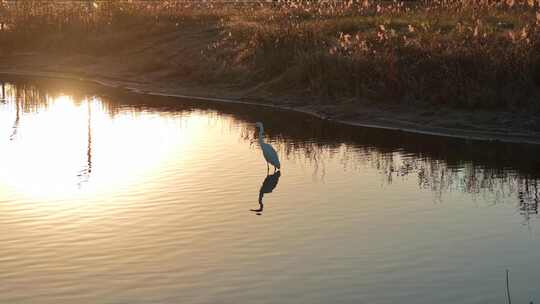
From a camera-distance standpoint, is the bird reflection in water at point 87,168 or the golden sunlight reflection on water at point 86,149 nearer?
the golden sunlight reflection on water at point 86,149

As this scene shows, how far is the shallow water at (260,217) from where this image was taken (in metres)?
11.2

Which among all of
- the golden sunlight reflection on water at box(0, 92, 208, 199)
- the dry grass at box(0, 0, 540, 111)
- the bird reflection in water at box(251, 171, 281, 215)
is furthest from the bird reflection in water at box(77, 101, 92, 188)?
the dry grass at box(0, 0, 540, 111)

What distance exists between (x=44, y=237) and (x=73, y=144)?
26.7 ft

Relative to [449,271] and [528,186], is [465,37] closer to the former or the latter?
[528,186]

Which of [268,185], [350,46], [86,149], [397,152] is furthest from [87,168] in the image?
[350,46]

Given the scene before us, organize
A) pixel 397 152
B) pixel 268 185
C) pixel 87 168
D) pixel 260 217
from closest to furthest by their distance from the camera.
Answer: pixel 260 217 < pixel 268 185 < pixel 87 168 < pixel 397 152

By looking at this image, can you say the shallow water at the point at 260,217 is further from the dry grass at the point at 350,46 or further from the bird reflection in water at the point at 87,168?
the dry grass at the point at 350,46

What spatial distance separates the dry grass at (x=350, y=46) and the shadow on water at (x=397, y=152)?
6.51 feet

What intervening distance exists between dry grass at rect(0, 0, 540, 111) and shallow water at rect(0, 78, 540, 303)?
280 centimetres

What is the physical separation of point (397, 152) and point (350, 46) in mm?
8106

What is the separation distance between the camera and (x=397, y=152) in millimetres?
20266

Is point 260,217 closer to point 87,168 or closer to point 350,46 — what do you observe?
point 87,168

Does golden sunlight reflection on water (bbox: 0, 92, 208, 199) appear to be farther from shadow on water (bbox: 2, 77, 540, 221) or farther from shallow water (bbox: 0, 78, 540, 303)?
shadow on water (bbox: 2, 77, 540, 221)

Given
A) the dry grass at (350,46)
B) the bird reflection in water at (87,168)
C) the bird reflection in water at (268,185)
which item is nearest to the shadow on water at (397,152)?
the bird reflection in water at (87,168)
